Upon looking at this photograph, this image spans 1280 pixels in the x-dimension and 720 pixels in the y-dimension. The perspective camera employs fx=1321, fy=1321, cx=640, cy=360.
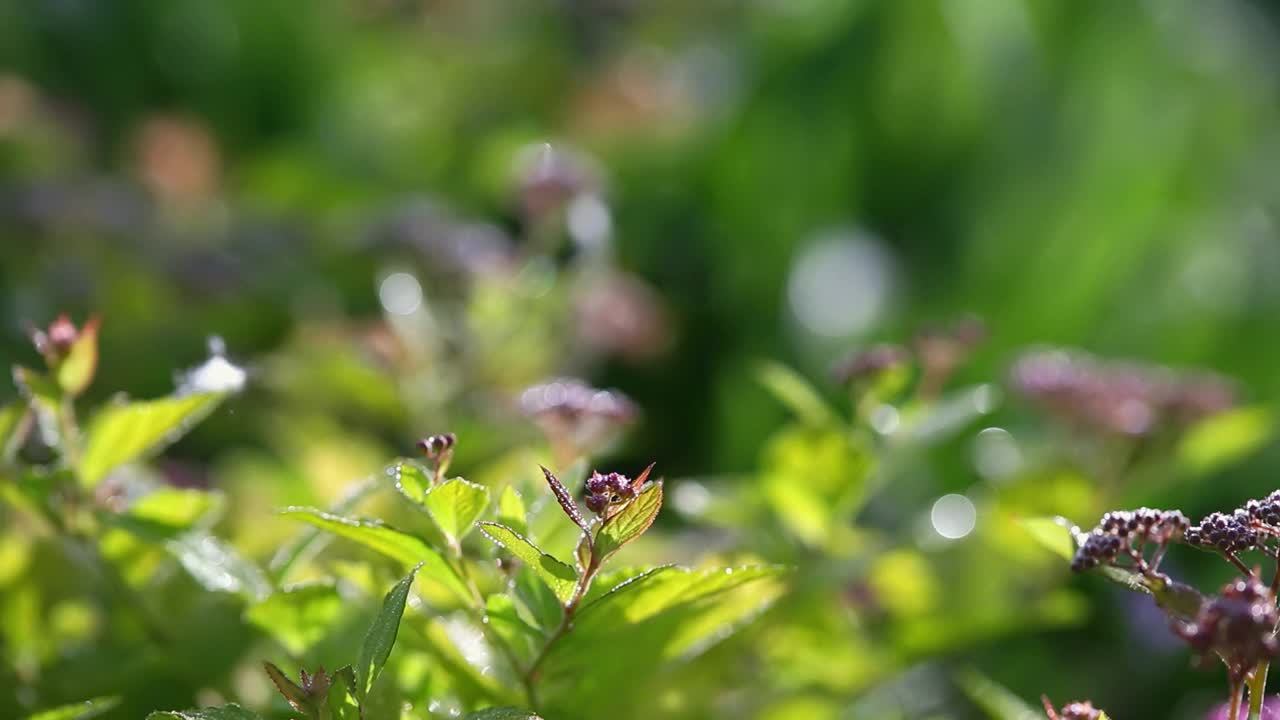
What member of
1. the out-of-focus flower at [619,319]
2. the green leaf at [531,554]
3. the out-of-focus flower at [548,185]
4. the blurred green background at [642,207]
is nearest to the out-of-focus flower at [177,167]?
the blurred green background at [642,207]

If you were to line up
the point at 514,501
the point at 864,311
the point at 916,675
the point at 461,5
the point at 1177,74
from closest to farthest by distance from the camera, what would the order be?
1. the point at 514,501
2. the point at 916,675
3. the point at 864,311
4. the point at 1177,74
5. the point at 461,5

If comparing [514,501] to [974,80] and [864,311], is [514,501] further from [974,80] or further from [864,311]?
[974,80]

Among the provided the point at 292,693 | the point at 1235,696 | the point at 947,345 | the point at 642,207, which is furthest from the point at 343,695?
the point at 642,207

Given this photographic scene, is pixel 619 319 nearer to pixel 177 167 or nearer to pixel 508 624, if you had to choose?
pixel 177 167

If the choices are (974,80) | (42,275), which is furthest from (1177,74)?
(42,275)

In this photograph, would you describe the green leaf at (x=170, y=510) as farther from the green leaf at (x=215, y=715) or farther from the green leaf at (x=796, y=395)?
the green leaf at (x=796, y=395)

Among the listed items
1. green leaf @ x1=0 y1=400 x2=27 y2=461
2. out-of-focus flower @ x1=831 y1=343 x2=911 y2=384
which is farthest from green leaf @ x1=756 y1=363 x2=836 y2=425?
green leaf @ x1=0 y1=400 x2=27 y2=461

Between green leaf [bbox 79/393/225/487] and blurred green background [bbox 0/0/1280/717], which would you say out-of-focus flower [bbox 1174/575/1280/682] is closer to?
green leaf [bbox 79/393/225/487]
